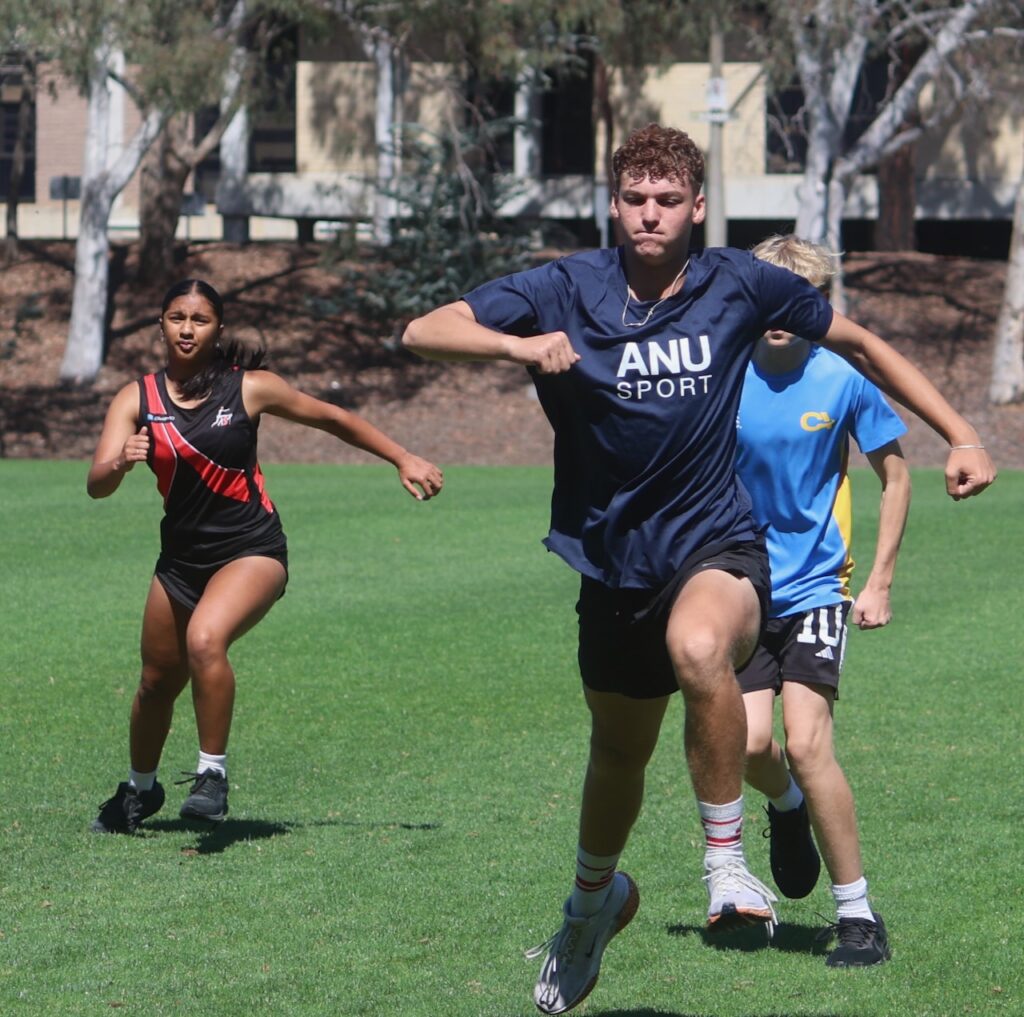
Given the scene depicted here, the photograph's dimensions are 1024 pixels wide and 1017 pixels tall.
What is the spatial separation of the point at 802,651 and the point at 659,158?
70.6 inches

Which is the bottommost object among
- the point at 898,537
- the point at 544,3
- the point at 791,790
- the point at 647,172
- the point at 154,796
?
the point at 154,796

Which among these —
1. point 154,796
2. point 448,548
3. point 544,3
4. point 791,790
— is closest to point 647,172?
point 791,790

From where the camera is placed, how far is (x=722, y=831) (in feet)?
15.5

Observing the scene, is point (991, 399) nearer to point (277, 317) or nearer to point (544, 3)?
point (544, 3)

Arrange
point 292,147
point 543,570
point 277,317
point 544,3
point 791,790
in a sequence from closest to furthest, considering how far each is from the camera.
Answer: point 791,790
point 543,570
point 544,3
point 277,317
point 292,147

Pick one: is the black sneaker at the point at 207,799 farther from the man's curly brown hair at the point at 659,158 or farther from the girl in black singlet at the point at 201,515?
the man's curly brown hair at the point at 659,158

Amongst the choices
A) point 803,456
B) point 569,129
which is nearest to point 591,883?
point 803,456

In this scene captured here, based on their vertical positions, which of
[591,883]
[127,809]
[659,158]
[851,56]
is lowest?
[127,809]

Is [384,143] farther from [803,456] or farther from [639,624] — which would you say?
[639,624]

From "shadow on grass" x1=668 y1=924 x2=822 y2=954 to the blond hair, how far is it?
210 centimetres

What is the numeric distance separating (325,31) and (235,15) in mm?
1535

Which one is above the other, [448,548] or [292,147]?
[292,147]

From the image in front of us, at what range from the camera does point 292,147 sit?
44.0 m

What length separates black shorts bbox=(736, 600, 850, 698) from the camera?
589 cm
